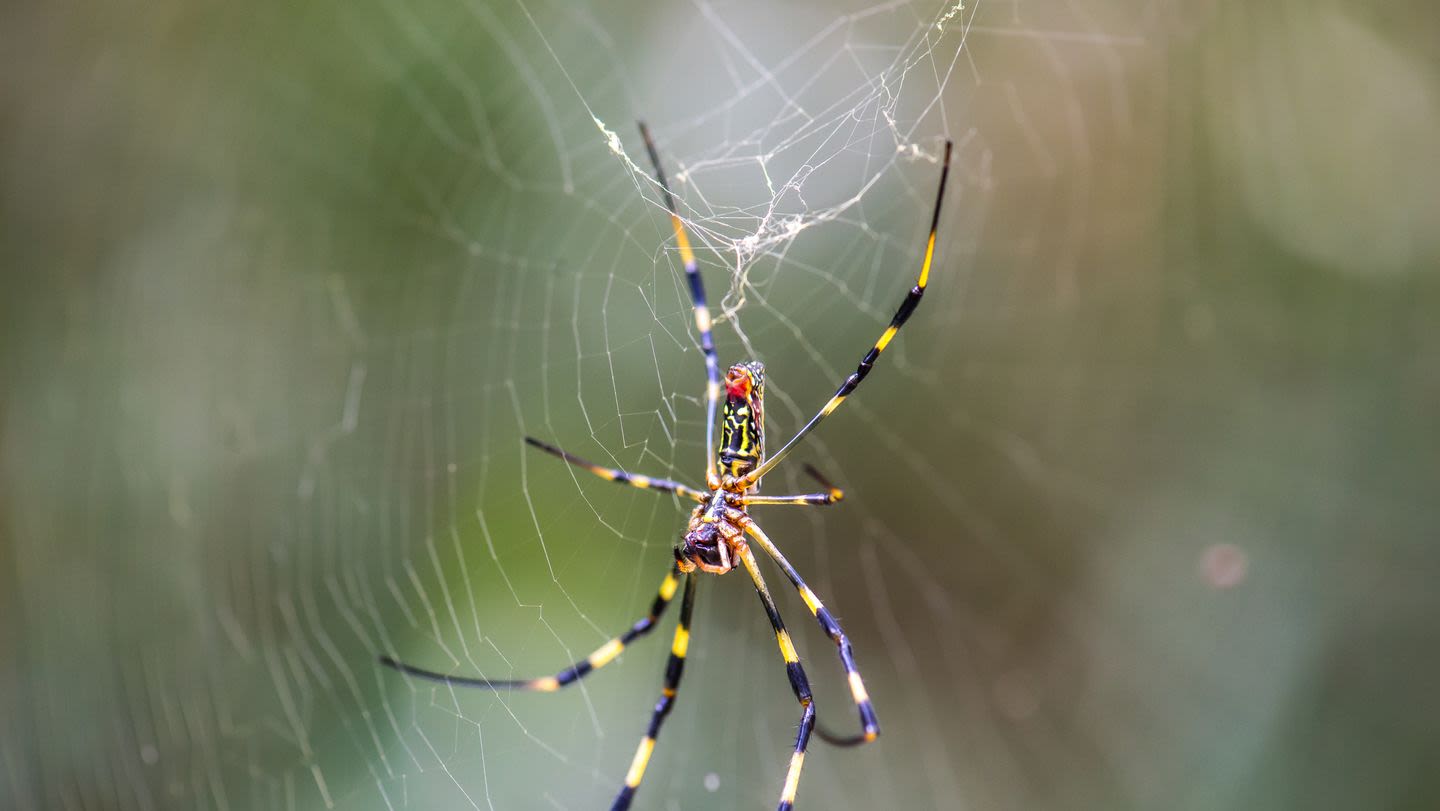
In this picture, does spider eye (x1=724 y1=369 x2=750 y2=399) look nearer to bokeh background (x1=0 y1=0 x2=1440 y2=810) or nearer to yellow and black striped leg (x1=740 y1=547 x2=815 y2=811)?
yellow and black striped leg (x1=740 y1=547 x2=815 y2=811)

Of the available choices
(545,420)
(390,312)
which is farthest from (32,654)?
(545,420)

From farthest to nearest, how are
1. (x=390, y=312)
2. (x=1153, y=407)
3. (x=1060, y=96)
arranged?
(x=1153, y=407), (x=1060, y=96), (x=390, y=312)

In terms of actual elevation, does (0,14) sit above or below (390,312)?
above

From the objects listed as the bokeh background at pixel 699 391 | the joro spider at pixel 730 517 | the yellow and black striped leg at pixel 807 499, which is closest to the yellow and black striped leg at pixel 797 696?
the joro spider at pixel 730 517

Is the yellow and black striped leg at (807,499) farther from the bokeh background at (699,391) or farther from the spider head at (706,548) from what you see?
the bokeh background at (699,391)

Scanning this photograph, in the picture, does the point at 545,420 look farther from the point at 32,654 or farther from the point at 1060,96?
the point at 1060,96

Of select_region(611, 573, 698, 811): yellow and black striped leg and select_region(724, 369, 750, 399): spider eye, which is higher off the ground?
select_region(724, 369, 750, 399): spider eye

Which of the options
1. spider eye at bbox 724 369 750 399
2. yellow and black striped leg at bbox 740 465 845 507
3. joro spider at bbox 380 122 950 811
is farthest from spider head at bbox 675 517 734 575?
spider eye at bbox 724 369 750 399
